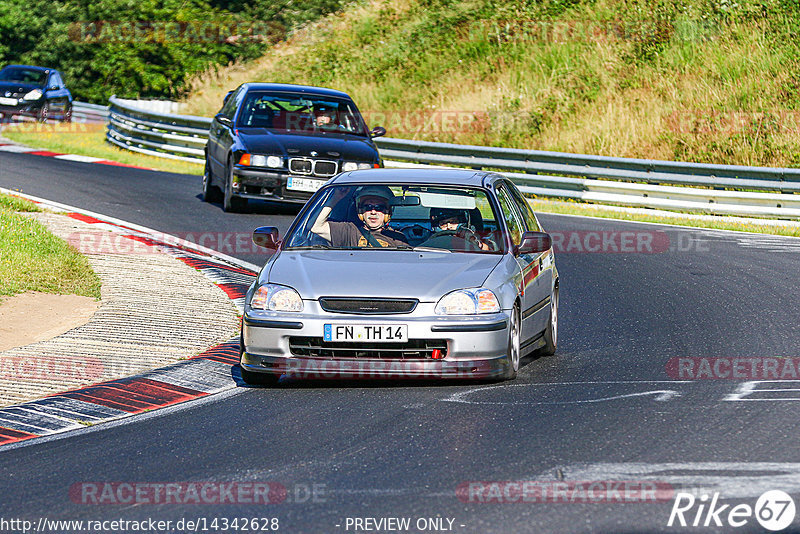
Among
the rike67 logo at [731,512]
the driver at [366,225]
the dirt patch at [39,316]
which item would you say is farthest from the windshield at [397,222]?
the rike67 logo at [731,512]

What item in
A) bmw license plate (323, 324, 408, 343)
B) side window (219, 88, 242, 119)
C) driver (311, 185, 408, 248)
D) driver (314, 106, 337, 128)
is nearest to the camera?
bmw license plate (323, 324, 408, 343)

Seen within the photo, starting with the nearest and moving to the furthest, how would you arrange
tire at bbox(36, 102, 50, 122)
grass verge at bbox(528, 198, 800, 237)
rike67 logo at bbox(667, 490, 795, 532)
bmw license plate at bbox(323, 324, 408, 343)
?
rike67 logo at bbox(667, 490, 795, 532) → bmw license plate at bbox(323, 324, 408, 343) → grass verge at bbox(528, 198, 800, 237) → tire at bbox(36, 102, 50, 122)

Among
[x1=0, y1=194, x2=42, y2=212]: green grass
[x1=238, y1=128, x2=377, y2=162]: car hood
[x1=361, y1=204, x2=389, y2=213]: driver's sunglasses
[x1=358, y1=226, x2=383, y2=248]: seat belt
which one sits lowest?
[x1=0, y1=194, x2=42, y2=212]: green grass

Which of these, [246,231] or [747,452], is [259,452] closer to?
[747,452]

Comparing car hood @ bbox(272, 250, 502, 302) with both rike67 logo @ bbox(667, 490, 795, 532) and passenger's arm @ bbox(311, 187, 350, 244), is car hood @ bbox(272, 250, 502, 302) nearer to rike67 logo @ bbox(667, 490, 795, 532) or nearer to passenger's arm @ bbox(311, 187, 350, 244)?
passenger's arm @ bbox(311, 187, 350, 244)

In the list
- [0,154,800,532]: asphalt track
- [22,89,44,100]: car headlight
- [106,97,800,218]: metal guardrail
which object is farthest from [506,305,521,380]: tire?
[22,89,44,100]: car headlight

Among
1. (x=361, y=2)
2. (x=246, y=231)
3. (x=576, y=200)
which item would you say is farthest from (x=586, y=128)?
(x=361, y=2)

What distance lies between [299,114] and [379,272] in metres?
10.7

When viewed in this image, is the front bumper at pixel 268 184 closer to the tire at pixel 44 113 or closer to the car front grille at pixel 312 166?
the car front grille at pixel 312 166

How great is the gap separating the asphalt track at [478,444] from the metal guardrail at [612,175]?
32.7 ft

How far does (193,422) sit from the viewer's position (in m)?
7.42

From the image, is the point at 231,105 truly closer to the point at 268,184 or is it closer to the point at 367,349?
the point at 268,184

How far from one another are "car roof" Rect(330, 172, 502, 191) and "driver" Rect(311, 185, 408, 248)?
9 centimetres

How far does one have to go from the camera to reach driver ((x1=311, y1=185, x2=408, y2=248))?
30.2ft
